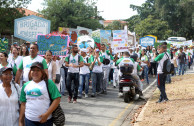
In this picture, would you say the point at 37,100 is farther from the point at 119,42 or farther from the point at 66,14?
the point at 66,14

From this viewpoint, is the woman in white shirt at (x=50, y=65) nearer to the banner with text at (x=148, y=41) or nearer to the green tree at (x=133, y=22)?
the banner with text at (x=148, y=41)

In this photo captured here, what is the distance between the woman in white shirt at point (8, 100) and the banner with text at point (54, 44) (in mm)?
4977

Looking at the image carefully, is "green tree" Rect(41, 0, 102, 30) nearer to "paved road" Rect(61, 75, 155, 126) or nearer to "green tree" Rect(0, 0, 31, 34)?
"green tree" Rect(0, 0, 31, 34)

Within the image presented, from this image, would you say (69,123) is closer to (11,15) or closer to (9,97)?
(9,97)

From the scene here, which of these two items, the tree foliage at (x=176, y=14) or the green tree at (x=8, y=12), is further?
the tree foliage at (x=176, y=14)

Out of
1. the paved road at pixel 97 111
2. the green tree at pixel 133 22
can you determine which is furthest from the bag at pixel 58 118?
the green tree at pixel 133 22

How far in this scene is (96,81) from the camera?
11633 millimetres

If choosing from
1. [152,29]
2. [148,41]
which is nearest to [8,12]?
[148,41]

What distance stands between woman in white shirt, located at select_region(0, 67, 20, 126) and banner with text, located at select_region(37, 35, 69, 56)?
16.3 feet

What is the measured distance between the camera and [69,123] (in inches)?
283

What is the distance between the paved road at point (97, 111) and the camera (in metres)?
7.45

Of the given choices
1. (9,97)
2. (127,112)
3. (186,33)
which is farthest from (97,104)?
(186,33)

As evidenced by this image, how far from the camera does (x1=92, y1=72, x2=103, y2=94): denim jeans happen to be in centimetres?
1140

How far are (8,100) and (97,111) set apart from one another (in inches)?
187
